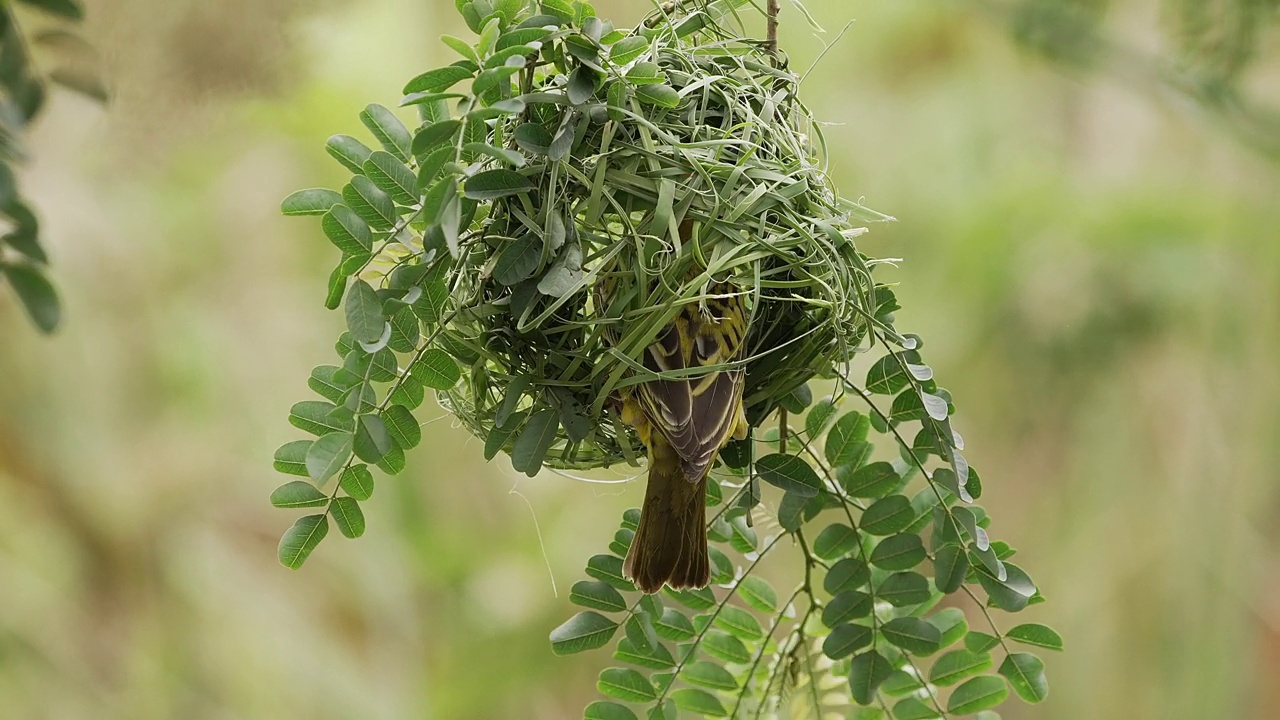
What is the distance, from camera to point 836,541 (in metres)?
1.02

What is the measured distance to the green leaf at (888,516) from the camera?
984mm

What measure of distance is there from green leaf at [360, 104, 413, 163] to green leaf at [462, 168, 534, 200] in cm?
8

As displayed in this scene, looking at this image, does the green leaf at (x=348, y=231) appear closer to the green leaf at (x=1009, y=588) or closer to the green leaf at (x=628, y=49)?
the green leaf at (x=628, y=49)

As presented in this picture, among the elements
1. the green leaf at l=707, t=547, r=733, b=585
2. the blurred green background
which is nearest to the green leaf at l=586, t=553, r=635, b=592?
the green leaf at l=707, t=547, r=733, b=585

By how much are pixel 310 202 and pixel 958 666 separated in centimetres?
72

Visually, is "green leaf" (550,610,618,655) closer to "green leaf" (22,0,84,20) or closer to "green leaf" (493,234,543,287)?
"green leaf" (493,234,543,287)

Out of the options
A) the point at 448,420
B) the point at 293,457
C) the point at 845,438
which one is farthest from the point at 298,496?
the point at 448,420

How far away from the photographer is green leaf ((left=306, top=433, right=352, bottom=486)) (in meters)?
0.78

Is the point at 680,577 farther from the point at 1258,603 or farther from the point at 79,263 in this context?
the point at 1258,603

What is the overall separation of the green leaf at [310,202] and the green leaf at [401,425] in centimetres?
17

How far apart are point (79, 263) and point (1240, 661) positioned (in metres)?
3.08

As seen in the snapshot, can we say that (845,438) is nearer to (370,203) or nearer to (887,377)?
(887,377)

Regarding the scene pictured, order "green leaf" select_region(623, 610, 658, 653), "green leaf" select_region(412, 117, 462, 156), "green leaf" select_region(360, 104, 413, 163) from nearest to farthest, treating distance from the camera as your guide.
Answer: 1. "green leaf" select_region(412, 117, 462, 156)
2. "green leaf" select_region(360, 104, 413, 163)
3. "green leaf" select_region(623, 610, 658, 653)

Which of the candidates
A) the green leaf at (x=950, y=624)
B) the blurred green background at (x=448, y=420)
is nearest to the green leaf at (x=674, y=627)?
the green leaf at (x=950, y=624)
